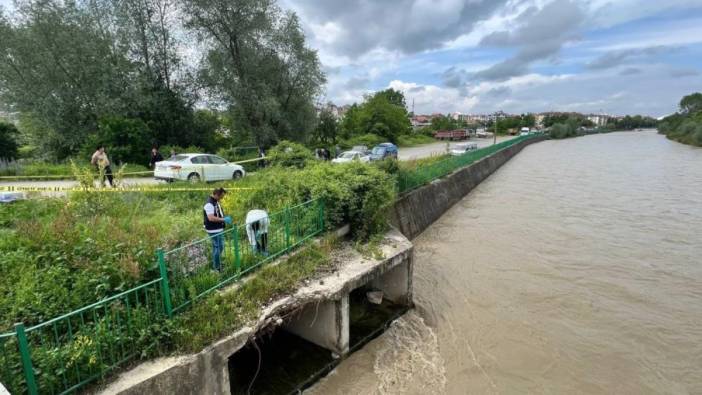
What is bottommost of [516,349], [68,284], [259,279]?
[516,349]

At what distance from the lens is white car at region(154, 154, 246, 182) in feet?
45.8

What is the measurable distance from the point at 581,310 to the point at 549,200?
1217 cm

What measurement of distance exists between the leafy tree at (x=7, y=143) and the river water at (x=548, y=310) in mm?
21510

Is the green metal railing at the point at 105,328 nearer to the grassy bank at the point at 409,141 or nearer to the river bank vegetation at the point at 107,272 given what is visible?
the river bank vegetation at the point at 107,272

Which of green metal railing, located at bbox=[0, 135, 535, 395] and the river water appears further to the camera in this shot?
the river water

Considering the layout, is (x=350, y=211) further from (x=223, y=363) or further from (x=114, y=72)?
(x=114, y=72)

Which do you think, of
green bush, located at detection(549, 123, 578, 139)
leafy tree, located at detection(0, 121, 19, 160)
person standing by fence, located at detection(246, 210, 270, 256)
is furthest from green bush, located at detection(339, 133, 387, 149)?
green bush, located at detection(549, 123, 578, 139)

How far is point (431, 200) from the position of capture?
51.5ft

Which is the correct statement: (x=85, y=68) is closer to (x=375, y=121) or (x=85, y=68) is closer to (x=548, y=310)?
(x=548, y=310)

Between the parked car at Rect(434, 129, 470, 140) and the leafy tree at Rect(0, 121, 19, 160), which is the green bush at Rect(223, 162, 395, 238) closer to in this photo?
the leafy tree at Rect(0, 121, 19, 160)

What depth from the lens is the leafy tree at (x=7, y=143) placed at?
1866 cm

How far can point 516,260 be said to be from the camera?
11086mm

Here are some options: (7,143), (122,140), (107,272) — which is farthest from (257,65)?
(107,272)

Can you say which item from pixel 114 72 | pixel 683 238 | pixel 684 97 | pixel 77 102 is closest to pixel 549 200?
pixel 683 238
